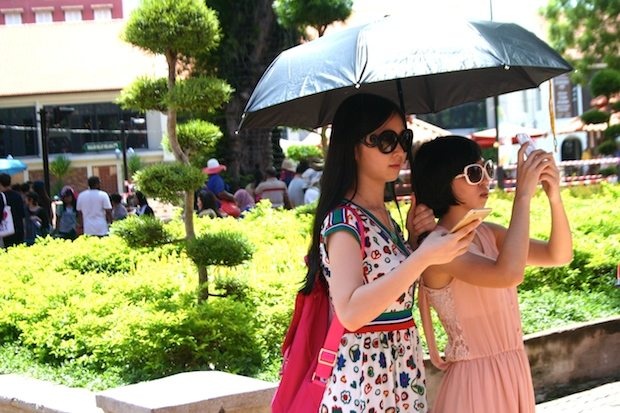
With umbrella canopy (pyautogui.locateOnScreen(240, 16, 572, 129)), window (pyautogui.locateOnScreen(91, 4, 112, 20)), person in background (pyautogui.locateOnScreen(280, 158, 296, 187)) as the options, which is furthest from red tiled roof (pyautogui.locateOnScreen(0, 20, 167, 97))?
umbrella canopy (pyautogui.locateOnScreen(240, 16, 572, 129))

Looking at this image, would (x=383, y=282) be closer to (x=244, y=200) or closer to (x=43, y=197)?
(x=244, y=200)

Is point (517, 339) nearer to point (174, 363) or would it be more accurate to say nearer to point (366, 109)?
point (366, 109)

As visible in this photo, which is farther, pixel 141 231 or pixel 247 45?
pixel 247 45

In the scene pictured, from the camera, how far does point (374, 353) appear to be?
10.7ft

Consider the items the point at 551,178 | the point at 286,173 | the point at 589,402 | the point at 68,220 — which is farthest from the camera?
the point at 286,173

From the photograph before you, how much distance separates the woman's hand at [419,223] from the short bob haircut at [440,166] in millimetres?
46

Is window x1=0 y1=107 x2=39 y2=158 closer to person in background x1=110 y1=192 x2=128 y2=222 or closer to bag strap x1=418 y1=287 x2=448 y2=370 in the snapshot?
person in background x1=110 y1=192 x2=128 y2=222

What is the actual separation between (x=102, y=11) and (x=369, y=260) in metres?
65.7

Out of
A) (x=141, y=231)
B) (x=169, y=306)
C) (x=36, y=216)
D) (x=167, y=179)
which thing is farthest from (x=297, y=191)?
(x=169, y=306)

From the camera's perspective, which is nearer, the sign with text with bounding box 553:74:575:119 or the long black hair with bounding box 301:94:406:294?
the long black hair with bounding box 301:94:406:294

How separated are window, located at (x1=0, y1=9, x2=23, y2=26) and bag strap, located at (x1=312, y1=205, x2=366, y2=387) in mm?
67062

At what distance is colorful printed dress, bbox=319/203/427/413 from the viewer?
10.7ft

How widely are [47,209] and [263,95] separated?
51.0ft

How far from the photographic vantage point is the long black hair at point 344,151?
338 centimetres
